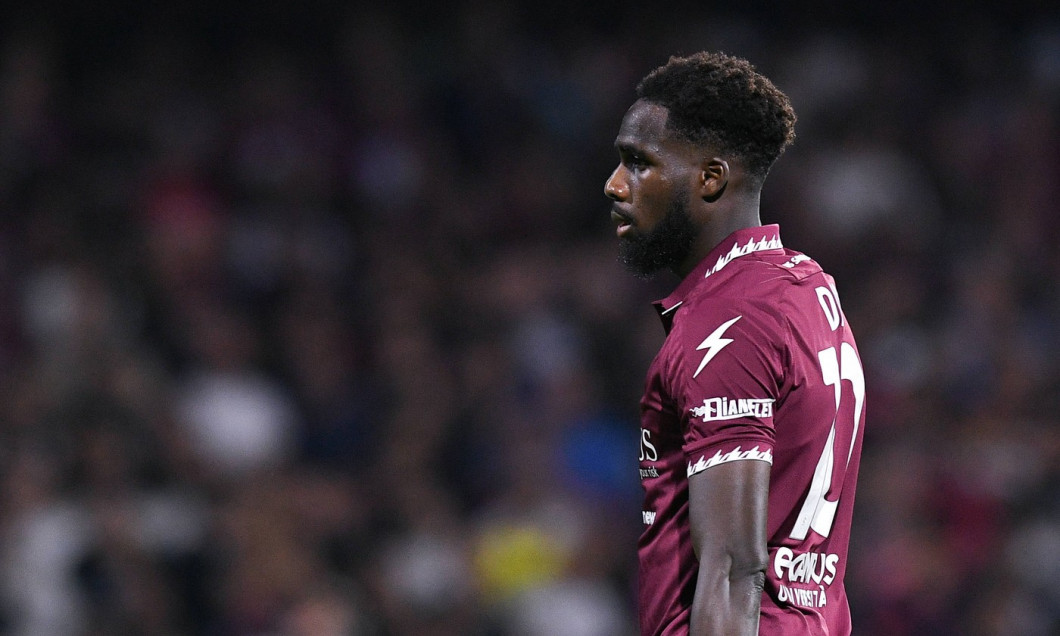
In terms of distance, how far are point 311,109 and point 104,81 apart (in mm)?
1360

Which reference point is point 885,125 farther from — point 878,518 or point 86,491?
point 86,491

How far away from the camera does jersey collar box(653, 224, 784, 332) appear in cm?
265

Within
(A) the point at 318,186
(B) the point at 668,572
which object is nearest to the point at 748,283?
(B) the point at 668,572

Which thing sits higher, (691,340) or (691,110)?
(691,110)

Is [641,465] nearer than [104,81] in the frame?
Yes

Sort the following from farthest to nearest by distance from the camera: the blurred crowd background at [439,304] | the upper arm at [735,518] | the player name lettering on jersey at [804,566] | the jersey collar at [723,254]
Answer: the blurred crowd background at [439,304] < the jersey collar at [723,254] < the player name lettering on jersey at [804,566] < the upper arm at [735,518]

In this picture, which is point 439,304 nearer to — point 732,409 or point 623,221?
point 623,221

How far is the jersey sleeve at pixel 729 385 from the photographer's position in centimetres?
240

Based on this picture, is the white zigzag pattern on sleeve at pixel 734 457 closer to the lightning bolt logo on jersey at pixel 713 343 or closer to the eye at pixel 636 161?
the lightning bolt logo on jersey at pixel 713 343

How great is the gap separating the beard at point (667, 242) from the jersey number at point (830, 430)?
0.27 meters

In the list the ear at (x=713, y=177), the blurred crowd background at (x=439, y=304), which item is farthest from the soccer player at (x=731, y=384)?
the blurred crowd background at (x=439, y=304)

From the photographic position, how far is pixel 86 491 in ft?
22.3

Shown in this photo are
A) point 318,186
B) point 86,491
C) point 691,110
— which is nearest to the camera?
point 691,110

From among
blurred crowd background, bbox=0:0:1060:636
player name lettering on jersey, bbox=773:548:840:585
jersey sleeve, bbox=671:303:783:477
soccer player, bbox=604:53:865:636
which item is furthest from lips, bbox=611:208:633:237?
blurred crowd background, bbox=0:0:1060:636
